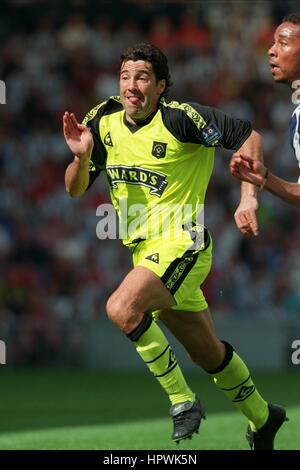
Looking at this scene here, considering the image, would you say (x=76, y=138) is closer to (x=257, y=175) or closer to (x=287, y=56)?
(x=287, y=56)

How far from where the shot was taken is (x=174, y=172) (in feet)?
25.0

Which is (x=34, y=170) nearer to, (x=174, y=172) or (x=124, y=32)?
(x=124, y=32)

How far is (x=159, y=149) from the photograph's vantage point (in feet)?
25.0

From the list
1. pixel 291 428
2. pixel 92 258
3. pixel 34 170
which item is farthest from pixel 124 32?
pixel 291 428

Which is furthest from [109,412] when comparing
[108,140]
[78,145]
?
[78,145]

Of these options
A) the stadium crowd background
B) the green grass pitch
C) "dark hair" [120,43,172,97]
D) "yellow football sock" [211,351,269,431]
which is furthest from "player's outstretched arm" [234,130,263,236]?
the stadium crowd background

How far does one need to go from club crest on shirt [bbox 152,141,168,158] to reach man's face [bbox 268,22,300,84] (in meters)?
0.95

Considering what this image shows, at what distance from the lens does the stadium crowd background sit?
1661 cm

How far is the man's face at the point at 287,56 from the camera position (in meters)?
7.00

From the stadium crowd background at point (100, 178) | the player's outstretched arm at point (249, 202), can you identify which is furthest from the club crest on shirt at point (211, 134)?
the stadium crowd background at point (100, 178)

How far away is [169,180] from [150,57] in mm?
813

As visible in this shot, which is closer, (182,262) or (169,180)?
(182,262)

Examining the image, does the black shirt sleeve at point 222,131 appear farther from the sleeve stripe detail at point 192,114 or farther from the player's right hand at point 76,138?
the player's right hand at point 76,138

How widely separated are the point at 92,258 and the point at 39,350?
1773 millimetres
